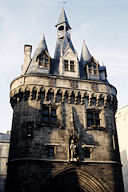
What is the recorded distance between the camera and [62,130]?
59.2 ft

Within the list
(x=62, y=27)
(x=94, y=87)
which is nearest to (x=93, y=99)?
(x=94, y=87)

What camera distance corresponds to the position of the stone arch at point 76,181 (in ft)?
53.4

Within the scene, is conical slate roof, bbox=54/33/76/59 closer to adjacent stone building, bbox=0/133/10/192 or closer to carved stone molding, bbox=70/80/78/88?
carved stone molding, bbox=70/80/78/88

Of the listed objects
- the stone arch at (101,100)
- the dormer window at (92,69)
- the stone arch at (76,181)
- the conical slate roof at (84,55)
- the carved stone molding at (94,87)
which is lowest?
the stone arch at (76,181)

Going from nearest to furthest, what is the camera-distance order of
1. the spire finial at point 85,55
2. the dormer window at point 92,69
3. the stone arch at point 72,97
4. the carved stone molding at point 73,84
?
the stone arch at point 72,97, the carved stone molding at point 73,84, the dormer window at point 92,69, the spire finial at point 85,55

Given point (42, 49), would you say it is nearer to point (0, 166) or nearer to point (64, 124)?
point (64, 124)

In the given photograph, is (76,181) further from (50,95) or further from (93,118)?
(50,95)

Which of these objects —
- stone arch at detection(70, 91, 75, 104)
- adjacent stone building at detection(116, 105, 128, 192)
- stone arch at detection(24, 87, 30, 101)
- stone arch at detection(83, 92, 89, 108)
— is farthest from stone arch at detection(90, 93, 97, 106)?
adjacent stone building at detection(116, 105, 128, 192)

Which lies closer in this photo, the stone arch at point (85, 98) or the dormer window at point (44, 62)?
the stone arch at point (85, 98)

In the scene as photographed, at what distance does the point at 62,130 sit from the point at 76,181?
13.4ft

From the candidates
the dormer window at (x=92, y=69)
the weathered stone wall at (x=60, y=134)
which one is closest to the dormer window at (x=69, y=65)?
the dormer window at (x=92, y=69)

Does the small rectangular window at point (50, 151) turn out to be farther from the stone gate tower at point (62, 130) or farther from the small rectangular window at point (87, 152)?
the small rectangular window at point (87, 152)

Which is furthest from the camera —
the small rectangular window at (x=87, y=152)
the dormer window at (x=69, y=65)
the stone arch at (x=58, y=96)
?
the dormer window at (x=69, y=65)

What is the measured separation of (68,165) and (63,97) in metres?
5.78
